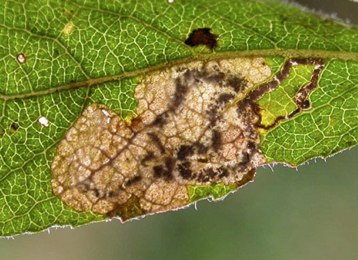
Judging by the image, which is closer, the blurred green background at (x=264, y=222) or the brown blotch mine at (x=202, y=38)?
the brown blotch mine at (x=202, y=38)

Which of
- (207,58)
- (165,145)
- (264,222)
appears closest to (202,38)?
(207,58)

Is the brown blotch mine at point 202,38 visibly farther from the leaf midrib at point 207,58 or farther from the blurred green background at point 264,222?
the blurred green background at point 264,222

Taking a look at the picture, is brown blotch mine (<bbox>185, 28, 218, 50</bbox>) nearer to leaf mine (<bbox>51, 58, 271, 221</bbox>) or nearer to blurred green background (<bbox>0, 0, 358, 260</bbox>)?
leaf mine (<bbox>51, 58, 271, 221</bbox>)

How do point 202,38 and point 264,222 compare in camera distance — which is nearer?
point 202,38

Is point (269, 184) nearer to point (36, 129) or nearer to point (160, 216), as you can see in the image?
point (160, 216)

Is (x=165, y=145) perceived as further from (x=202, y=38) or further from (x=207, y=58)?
(x=202, y=38)

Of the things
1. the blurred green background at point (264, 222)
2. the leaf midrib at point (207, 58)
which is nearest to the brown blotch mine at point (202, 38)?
the leaf midrib at point (207, 58)

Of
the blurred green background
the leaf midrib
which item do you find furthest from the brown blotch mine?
the blurred green background
